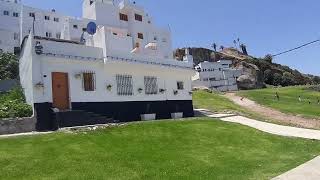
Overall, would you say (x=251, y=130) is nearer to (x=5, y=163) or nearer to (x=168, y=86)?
(x=168, y=86)

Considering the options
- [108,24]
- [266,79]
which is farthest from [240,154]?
[266,79]

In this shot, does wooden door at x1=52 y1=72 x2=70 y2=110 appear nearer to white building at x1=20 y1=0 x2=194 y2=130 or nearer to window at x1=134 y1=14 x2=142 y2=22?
white building at x1=20 y1=0 x2=194 y2=130

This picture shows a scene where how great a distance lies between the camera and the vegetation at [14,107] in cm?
2477

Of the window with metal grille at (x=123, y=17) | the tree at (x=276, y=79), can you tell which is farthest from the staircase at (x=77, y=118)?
the tree at (x=276, y=79)

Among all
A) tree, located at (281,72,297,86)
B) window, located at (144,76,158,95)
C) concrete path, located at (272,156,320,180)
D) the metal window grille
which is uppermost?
the metal window grille

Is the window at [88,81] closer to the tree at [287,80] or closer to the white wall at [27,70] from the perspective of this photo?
the white wall at [27,70]

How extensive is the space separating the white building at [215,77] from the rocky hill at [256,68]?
5.47 meters

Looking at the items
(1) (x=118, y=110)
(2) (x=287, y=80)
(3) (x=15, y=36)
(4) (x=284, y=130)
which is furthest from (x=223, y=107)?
(2) (x=287, y=80)

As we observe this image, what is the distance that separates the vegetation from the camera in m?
24.8

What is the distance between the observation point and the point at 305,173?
16.1 meters

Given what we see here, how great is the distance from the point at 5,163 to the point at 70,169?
93.3 inches

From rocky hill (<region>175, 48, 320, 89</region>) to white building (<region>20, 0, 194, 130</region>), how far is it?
71.3m

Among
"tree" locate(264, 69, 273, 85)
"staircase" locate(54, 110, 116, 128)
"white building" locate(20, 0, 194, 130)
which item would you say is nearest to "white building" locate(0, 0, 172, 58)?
"white building" locate(20, 0, 194, 130)

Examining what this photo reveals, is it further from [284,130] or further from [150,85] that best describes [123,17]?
[284,130]
